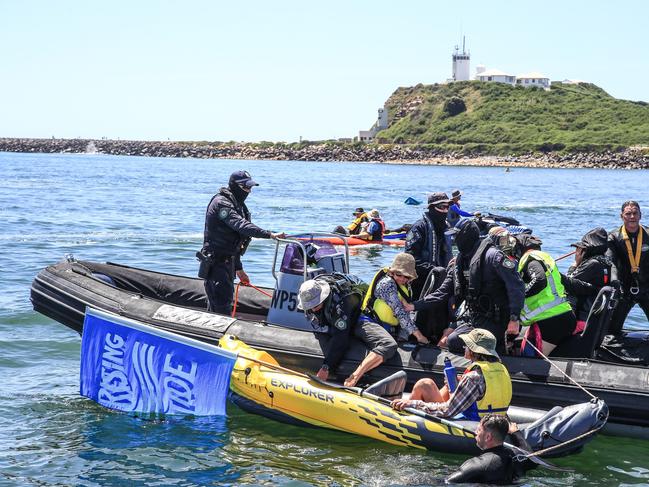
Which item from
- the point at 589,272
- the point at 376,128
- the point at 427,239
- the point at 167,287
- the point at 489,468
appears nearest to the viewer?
the point at 489,468

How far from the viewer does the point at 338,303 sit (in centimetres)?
788

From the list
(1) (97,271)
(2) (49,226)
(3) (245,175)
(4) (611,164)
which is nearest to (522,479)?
(3) (245,175)

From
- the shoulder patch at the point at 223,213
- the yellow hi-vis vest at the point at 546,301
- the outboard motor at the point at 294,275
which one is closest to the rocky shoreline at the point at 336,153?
the outboard motor at the point at 294,275

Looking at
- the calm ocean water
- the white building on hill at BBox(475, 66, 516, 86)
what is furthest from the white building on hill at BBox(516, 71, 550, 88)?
the calm ocean water

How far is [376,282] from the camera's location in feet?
26.1

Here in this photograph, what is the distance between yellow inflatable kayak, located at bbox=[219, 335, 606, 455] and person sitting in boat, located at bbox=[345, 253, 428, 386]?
36 cm

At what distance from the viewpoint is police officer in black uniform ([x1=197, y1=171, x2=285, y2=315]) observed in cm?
903

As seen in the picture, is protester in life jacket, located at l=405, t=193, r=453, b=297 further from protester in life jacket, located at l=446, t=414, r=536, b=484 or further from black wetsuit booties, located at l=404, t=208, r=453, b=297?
protester in life jacket, located at l=446, t=414, r=536, b=484

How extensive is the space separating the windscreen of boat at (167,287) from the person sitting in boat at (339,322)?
8.49 feet

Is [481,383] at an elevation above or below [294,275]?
below

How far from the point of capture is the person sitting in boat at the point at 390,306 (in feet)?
25.3

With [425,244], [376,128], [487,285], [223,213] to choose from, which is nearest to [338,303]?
[487,285]

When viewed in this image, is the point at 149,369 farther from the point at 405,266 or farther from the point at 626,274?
the point at 626,274

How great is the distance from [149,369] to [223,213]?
1859 mm
